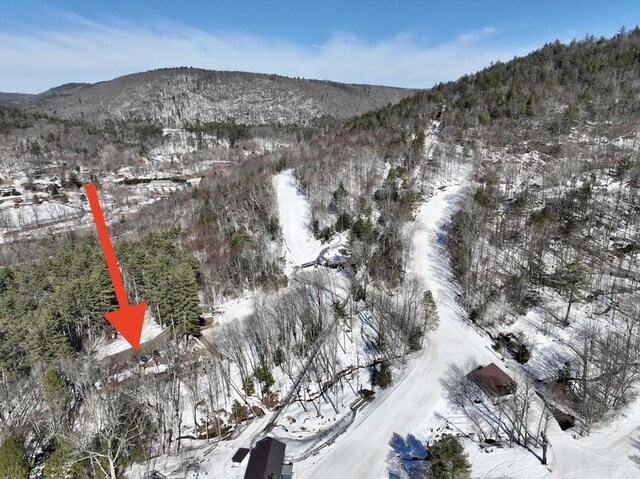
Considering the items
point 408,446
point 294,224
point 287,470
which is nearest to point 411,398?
point 408,446

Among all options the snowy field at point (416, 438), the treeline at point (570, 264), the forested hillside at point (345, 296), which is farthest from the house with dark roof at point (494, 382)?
the treeline at point (570, 264)

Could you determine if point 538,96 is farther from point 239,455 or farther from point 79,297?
point 79,297

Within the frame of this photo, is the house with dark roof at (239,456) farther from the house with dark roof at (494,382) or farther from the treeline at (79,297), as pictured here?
the house with dark roof at (494,382)

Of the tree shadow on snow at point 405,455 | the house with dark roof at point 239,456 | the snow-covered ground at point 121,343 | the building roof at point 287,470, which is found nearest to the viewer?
the building roof at point 287,470

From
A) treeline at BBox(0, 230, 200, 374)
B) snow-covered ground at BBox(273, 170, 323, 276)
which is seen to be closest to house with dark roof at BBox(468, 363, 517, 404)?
snow-covered ground at BBox(273, 170, 323, 276)

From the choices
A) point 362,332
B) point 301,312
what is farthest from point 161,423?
point 362,332

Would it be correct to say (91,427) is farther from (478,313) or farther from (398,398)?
(478,313)

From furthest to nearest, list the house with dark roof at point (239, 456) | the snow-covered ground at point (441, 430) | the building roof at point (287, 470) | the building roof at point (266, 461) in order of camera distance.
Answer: the house with dark roof at point (239, 456) → the building roof at point (287, 470) → the snow-covered ground at point (441, 430) → the building roof at point (266, 461)
